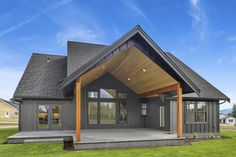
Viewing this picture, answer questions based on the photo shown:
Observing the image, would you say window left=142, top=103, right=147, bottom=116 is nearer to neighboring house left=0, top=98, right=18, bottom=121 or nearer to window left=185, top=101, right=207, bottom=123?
window left=185, top=101, right=207, bottom=123

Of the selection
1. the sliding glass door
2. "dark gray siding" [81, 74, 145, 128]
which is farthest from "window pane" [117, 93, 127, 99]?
the sliding glass door

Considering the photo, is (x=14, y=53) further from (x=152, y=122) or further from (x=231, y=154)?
(x=231, y=154)

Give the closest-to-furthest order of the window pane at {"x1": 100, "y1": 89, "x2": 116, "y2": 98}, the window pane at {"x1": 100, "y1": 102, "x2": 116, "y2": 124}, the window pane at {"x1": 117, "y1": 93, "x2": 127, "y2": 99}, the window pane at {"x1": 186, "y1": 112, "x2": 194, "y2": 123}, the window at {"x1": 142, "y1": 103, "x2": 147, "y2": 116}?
the window pane at {"x1": 186, "y1": 112, "x2": 194, "y2": 123}
the window pane at {"x1": 100, "y1": 102, "x2": 116, "y2": 124}
the window pane at {"x1": 100, "y1": 89, "x2": 116, "y2": 98}
the window pane at {"x1": 117, "y1": 93, "x2": 127, "y2": 99}
the window at {"x1": 142, "y1": 103, "x2": 147, "y2": 116}

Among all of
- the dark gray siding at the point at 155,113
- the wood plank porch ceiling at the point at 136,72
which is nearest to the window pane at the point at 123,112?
the wood plank porch ceiling at the point at 136,72

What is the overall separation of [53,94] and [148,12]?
10707 millimetres

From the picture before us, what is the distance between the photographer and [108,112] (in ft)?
48.0

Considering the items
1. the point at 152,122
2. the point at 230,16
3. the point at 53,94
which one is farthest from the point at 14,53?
the point at 230,16

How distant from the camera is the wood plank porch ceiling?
10102 millimetres

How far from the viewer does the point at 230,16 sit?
17.6m

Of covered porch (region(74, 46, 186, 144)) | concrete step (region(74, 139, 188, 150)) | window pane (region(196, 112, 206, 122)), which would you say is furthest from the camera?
window pane (region(196, 112, 206, 122))

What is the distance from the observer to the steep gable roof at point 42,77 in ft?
42.2

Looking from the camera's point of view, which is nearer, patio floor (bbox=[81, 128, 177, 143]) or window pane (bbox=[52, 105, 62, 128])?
patio floor (bbox=[81, 128, 177, 143])

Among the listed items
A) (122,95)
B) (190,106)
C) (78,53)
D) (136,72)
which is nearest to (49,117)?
(78,53)

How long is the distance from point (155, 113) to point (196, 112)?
257 cm
